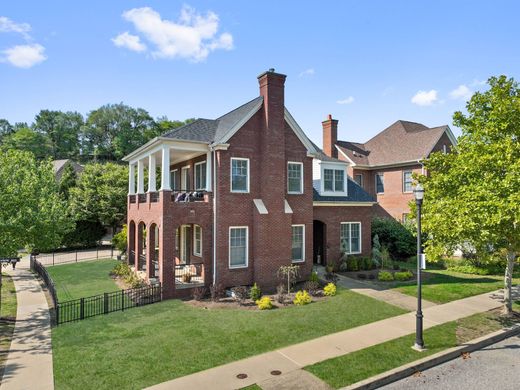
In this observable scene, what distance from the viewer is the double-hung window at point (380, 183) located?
33188 millimetres

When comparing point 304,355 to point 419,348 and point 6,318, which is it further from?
point 6,318

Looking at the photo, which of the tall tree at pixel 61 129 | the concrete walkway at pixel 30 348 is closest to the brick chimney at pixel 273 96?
the concrete walkway at pixel 30 348

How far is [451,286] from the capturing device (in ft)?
61.0

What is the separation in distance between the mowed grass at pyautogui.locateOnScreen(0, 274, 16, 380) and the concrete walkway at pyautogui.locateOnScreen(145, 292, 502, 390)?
18.7ft

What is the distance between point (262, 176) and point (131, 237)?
464 inches

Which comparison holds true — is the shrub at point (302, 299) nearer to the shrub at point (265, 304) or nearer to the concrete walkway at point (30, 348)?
the shrub at point (265, 304)

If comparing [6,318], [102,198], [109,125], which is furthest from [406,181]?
[109,125]

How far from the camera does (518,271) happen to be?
915 inches

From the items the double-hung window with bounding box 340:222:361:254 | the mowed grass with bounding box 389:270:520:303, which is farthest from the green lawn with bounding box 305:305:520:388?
the double-hung window with bounding box 340:222:361:254

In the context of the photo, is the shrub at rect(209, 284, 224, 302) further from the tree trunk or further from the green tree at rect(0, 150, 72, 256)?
the tree trunk

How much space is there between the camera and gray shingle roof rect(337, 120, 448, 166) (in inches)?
1222

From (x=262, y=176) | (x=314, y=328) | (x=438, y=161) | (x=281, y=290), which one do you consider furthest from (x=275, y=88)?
(x=314, y=328)

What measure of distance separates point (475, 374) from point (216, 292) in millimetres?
10492

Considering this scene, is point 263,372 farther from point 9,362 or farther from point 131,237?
point 131,237
